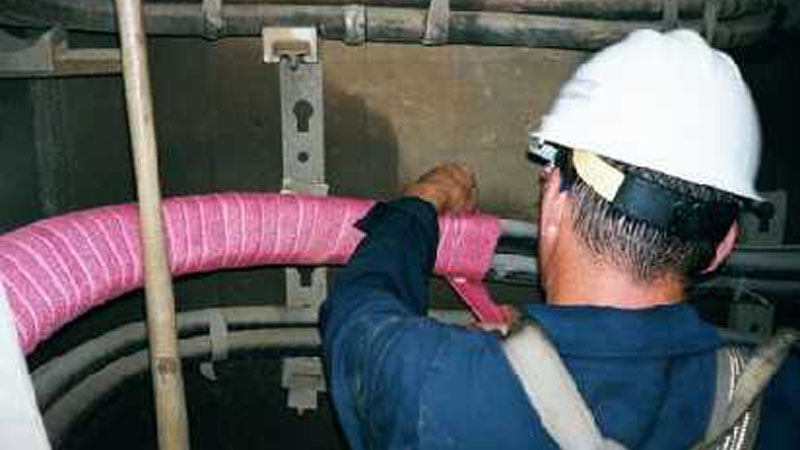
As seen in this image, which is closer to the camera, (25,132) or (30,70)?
(30,70)

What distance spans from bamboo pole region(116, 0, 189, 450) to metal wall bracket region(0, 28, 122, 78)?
2.34 ft

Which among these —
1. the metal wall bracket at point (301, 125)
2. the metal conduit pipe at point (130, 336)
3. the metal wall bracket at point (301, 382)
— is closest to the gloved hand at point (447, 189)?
the metal wall bracket at point (301, 125)

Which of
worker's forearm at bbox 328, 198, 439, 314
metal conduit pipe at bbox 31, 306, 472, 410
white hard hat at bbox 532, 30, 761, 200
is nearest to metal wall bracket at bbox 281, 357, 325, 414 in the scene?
metal conduit pipe at bbox 31, 306, 472, 410

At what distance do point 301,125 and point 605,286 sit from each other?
954mm

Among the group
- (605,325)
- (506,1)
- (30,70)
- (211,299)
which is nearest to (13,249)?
(30,70)

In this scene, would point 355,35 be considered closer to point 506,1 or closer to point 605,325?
point 506,1

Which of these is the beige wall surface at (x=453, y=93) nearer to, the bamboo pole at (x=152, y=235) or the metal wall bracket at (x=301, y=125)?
the metal wall bracket at (x=301, y=125)

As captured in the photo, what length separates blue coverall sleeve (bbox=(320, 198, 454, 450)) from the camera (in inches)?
42.0

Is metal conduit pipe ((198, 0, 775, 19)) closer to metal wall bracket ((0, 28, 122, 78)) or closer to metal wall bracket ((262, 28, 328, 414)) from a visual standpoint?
metal wall bracket ((262, 28, 328, 414))

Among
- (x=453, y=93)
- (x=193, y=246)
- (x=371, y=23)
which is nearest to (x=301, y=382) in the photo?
(x=193, y=246)

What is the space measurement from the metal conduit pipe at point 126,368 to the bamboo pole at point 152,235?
0.73 meters

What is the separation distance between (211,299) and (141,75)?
1.09 meters

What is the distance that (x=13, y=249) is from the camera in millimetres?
1264

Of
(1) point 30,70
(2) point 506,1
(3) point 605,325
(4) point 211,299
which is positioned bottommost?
(4) point 211,299
